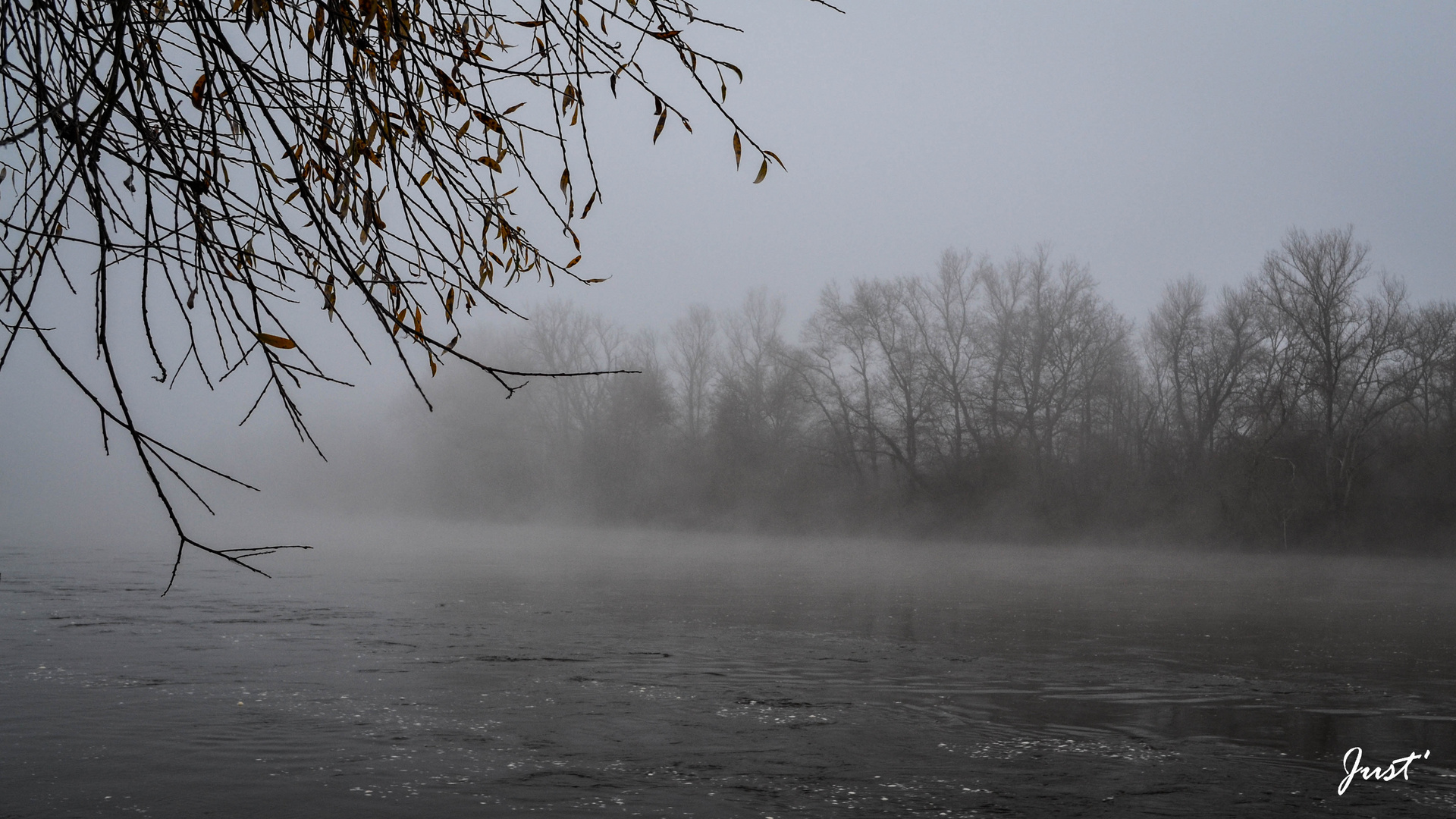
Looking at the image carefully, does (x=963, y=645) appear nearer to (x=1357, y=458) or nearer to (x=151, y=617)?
(x=151, y=617)

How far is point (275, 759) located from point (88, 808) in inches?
36.9

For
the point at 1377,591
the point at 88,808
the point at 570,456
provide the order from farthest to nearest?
1. the point at 570,456
2. the point at 1377,591
3. the point at 88,808

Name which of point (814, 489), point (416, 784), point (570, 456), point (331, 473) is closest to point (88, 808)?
point (416, 784)

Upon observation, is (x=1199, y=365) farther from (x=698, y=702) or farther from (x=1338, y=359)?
(x=698, y=702)

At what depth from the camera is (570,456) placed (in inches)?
1935

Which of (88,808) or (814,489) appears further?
(814,489)
